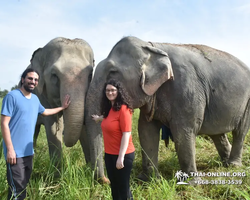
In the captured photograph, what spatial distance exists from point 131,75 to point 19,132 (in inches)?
53.9

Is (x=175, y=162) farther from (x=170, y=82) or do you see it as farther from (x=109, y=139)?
(x=109, y=139)

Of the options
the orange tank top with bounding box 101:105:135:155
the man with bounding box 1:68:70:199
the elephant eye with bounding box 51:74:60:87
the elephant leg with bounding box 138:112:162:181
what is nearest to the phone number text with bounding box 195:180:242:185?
the elephant leg with bounding box 138:112:162:181

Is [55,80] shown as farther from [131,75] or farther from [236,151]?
[236,151]

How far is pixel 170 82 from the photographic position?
3014 mm

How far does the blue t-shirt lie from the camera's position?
204cm

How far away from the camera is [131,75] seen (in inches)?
112

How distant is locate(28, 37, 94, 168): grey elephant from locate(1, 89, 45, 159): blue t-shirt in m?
0.63

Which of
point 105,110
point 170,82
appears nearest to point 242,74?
point 170,82

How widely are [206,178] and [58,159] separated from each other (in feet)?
6.54

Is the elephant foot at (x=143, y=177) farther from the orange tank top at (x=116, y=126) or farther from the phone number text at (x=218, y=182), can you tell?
the orange tank top at (x=116, y=126)

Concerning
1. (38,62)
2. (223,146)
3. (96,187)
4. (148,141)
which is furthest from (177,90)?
(38,62)

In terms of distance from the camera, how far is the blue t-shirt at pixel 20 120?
2043 millimetres

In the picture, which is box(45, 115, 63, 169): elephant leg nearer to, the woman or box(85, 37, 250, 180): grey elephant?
box(85, 37, 250, 180): grey elephant

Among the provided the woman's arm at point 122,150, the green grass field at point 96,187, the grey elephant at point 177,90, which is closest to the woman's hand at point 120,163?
the woman's arm at point 122,150
